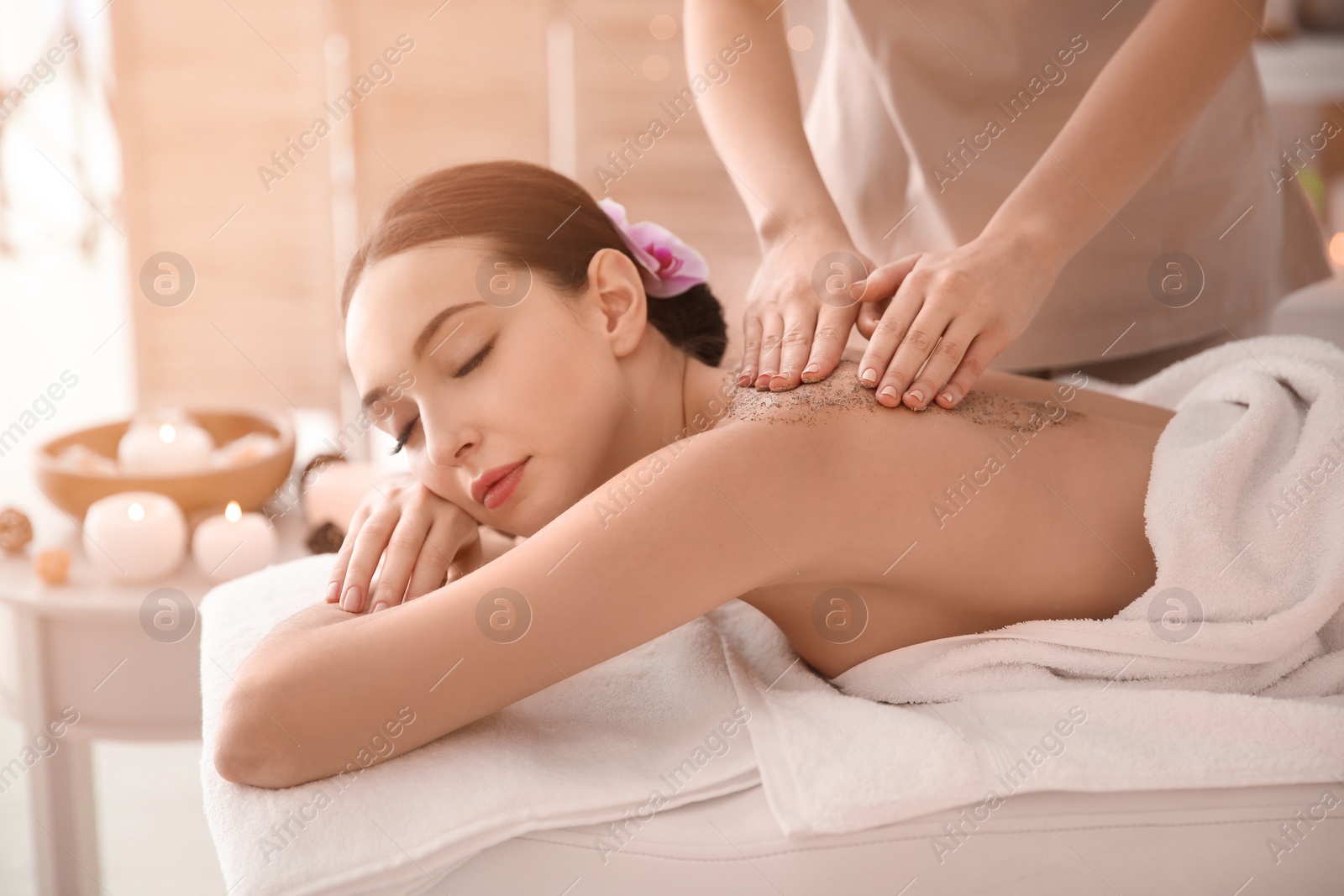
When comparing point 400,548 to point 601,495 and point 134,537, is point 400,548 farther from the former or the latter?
point 134,537

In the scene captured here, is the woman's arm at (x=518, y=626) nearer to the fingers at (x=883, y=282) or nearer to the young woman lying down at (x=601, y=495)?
the young woman lying down at (x=601, y=495)

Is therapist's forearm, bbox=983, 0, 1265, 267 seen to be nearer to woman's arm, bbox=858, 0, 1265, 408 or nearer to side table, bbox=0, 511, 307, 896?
woman's arm, bbox=858, 0, 1265, 408

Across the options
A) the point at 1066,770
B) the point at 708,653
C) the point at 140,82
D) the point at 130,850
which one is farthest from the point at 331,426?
the point at 1066,770

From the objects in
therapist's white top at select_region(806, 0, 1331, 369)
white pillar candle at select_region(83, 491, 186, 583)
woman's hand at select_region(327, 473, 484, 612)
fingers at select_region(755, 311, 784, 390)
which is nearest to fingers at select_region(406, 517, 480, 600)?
woman's hand at select_region(327, 473, 484, 612)

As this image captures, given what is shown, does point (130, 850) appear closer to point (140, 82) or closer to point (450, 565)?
point (450, 565)

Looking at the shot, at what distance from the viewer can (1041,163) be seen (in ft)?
3.56

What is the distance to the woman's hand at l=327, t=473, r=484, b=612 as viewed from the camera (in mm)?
1039

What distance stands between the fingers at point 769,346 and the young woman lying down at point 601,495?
3 cm

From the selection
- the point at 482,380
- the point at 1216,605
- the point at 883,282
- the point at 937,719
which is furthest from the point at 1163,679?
the point at 482,380

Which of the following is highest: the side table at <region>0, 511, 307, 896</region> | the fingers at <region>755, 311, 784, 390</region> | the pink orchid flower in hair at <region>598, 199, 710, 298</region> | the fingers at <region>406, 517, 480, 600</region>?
the pink orchid flower in hair at <region>598, 199, 710, 298</region>

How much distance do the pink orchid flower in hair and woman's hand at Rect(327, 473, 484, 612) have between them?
34cm

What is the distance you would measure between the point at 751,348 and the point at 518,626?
0.41m

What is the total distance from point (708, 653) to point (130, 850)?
136cm

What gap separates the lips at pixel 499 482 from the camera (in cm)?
105
